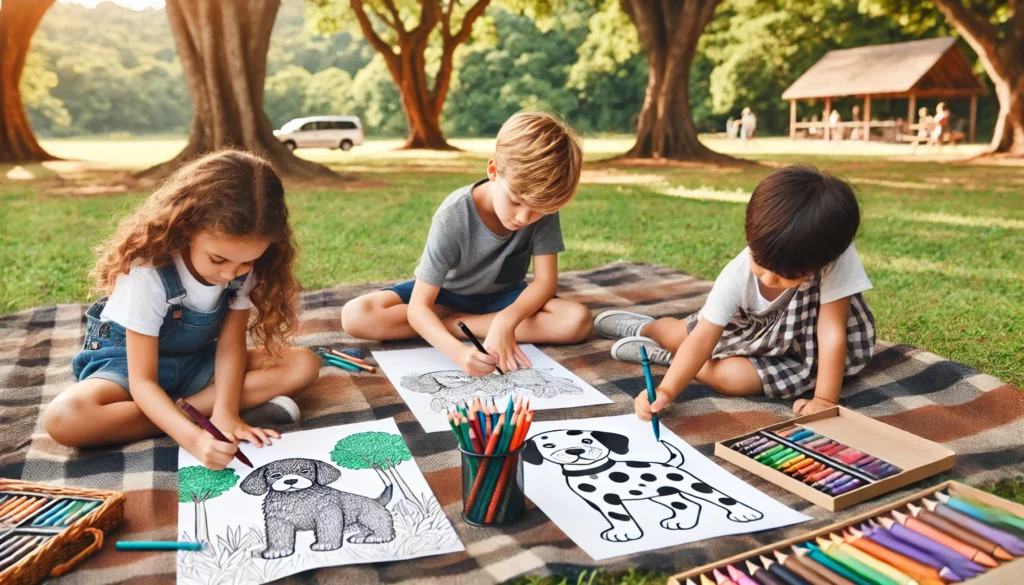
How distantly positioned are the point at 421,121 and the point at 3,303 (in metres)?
16.8

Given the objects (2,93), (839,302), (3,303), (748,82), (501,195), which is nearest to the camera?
(839,302)

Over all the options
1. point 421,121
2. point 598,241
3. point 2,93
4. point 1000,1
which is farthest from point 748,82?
point 598,241

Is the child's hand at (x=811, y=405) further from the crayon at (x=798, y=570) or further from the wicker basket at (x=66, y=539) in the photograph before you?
the wicker basket at (x=66, y=539)

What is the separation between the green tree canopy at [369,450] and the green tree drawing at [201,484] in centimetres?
27

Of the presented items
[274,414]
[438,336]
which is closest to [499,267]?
[438,336]

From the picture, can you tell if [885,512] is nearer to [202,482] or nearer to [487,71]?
[202,482]

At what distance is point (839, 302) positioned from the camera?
7.79 ft

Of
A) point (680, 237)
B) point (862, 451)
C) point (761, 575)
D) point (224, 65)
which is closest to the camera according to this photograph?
point (761, 575)

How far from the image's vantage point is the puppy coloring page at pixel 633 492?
1.74 meters

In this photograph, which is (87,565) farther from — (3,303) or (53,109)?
(53,109)

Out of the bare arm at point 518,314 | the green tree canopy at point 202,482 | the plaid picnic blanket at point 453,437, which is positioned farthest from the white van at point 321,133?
the green tree canopy at point 202,482

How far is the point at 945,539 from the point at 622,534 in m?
0.62

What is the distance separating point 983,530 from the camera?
153 cm

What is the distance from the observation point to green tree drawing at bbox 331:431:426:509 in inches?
79.6
